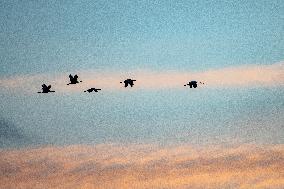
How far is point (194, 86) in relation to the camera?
87562 mm

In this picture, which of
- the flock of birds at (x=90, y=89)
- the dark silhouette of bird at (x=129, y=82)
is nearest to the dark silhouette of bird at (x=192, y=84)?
the flock of birds at (x=90, y=89)

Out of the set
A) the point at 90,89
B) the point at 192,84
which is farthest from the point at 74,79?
the point at 192,84

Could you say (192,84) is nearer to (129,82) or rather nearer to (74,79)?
(129,82)

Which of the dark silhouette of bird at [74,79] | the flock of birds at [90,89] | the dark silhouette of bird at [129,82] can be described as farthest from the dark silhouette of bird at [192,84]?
the dark silhouette of bird at [74,79]

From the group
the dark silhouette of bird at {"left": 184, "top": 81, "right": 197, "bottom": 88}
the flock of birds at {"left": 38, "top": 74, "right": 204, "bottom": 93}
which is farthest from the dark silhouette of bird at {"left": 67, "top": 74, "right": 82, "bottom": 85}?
the dark silhouette of bird at {"left": 184, "top": 81, "right": 197, "bottom": 88}

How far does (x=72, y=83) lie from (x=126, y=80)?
9.70 m

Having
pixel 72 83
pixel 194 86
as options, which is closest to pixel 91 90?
pixel 72 83

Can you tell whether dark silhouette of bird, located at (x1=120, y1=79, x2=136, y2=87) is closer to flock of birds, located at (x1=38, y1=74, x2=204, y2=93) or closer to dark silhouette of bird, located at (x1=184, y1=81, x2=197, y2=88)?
flock of birds, located at (x1=38, y1=74, x2=204, y2=93)

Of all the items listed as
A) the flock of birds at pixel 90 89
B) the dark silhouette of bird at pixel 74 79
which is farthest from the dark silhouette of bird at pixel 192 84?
the dark silhouette of bird at pixel 74 79

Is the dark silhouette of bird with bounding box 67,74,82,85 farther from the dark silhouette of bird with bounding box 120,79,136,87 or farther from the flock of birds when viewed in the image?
the dark silhouette of bird with bounding box 120,79,136,87

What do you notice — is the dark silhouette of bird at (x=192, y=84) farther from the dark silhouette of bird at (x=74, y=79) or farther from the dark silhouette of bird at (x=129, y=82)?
the dark silhouette of bird at (x=74, y=79)

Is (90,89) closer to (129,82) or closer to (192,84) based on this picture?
(129,82)

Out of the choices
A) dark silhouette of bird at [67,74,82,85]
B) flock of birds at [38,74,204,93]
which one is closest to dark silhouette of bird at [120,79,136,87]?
flock of birds at [38,74,204,93]

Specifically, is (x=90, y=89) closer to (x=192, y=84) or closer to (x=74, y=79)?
(x=74, y=79)
